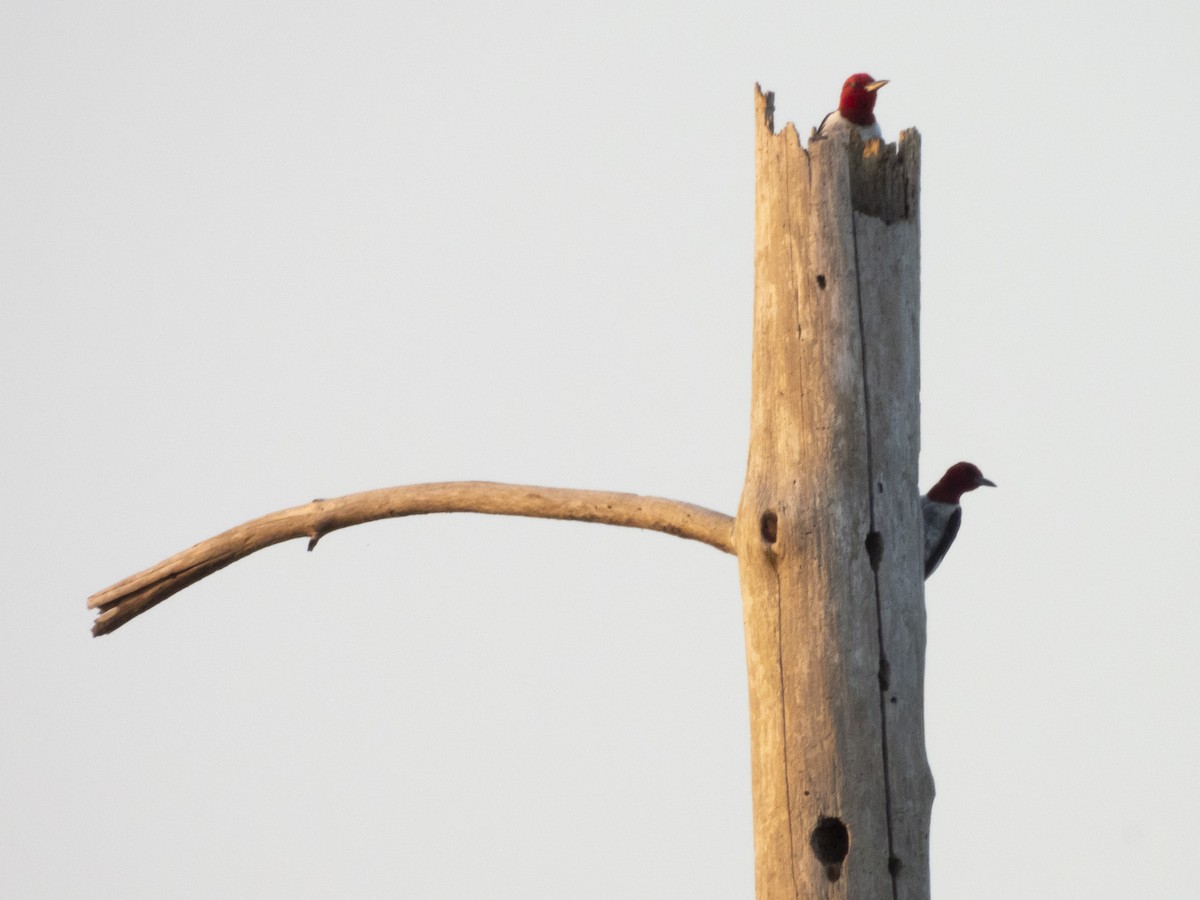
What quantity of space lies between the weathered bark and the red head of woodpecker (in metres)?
0.78

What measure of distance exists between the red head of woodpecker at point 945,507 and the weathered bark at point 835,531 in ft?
2.55

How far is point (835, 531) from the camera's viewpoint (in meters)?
3.83

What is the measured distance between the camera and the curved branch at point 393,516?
4.19 metres

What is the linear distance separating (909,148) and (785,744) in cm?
155

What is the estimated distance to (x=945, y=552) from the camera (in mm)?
5434

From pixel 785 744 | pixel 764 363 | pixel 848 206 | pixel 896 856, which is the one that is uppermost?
pixel 848 206

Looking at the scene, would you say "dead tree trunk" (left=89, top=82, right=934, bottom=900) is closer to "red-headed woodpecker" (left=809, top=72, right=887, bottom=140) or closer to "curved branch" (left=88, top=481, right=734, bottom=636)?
"curved branch" (left=88, top=481, right=734, bottom=636)

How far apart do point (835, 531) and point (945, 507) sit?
1.73 meters

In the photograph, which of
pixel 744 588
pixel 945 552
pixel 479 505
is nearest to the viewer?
pixel 744 588

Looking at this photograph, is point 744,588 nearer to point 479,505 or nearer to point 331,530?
point 479,505

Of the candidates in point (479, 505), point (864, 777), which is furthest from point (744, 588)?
point (479, 505)

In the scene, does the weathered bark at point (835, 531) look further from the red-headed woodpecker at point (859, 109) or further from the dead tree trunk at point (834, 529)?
the red-headed woodpecker at point (859, 109)

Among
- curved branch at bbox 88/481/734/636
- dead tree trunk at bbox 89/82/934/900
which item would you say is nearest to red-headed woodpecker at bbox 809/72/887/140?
dead tree trunk at bbox 89/82/934/900

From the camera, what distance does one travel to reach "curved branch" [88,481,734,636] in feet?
13.7
